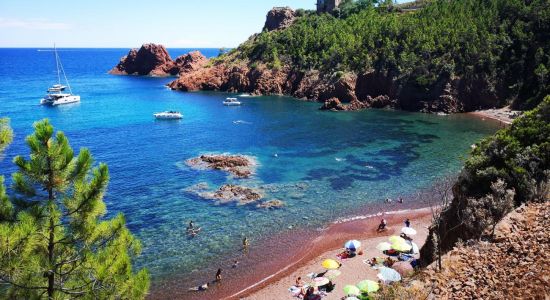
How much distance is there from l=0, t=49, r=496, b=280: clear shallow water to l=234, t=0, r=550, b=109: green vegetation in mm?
11964

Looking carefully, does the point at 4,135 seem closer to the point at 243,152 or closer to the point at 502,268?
the point at 502,268

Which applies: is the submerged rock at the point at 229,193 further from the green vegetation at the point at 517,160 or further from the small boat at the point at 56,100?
the small boat at the point at 56,100

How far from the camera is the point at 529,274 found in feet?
42.3

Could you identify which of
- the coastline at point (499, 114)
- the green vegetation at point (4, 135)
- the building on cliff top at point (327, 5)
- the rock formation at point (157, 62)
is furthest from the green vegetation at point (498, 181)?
the rock formation at point (157, 62)

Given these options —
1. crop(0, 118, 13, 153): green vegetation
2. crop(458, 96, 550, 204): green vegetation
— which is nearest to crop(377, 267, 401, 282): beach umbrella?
crop(458, 96, 550, 204): green vegetation

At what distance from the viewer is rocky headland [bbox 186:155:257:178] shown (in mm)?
51531

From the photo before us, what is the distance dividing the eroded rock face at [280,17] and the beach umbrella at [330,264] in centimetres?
14625

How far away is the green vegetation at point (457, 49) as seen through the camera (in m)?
85.7

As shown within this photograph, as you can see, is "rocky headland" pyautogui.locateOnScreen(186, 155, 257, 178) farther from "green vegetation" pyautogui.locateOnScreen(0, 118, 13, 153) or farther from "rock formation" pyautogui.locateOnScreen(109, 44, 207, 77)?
"rock formation" pyautogui.locateOnScreen(109, 44, 207, 77)

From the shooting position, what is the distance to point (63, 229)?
13.7 metres

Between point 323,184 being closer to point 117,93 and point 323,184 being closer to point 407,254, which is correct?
point 407,254

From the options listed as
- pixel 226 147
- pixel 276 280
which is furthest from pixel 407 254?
pixel 226 147

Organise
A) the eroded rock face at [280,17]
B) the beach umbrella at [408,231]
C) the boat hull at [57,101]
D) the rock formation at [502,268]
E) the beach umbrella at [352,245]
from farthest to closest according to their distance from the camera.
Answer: the eroded rock face at [280,17] → the boat hull at [57,101] → the beach umbrella at [408,231] → the beach umbrella at [352,245] → the rock formation at [502,268]

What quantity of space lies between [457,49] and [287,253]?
7455 cm
